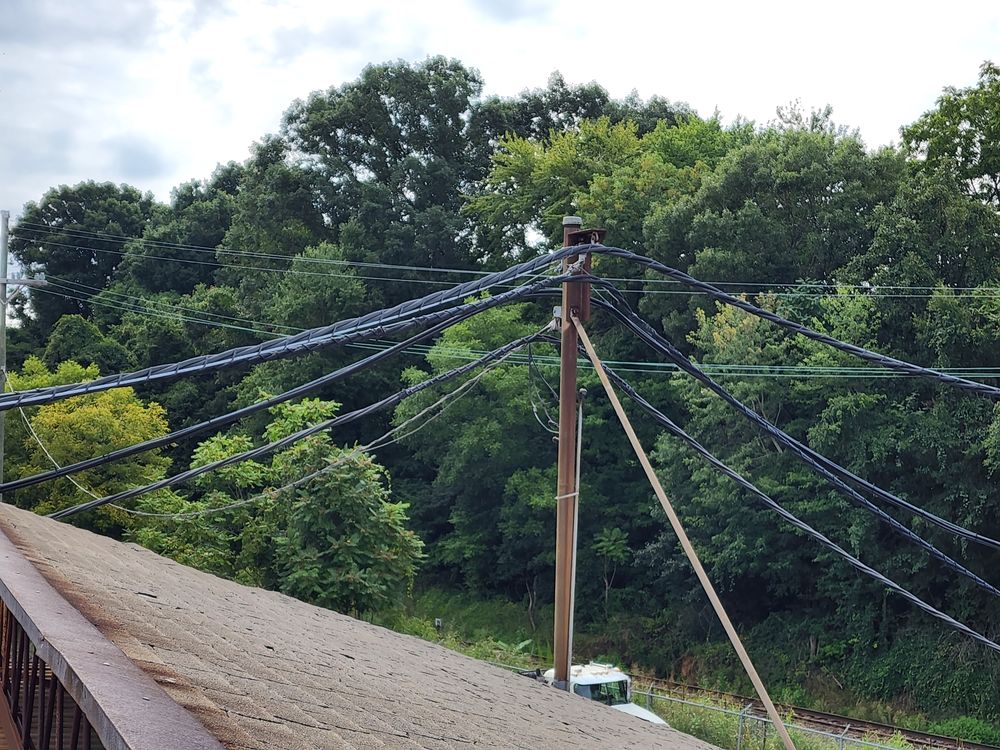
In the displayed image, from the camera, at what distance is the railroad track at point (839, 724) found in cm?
2036

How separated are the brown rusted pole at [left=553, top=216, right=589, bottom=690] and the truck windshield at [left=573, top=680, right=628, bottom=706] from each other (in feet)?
22.1

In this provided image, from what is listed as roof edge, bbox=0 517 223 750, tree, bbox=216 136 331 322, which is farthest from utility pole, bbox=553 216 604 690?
tree, bbox=216 136 331 322

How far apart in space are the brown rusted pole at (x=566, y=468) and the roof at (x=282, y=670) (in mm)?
824

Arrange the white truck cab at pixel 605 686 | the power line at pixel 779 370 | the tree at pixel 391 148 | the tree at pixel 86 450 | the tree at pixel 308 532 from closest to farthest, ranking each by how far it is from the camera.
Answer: the white truck cab at pixel 605 686 < the tree at pixel 308 532 < the power line at pixel 779 370 < the tree at pixel 86 450 < the tree at pixel 391 148

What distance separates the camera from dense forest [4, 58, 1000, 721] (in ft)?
73.2

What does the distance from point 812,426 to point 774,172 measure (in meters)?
6.39

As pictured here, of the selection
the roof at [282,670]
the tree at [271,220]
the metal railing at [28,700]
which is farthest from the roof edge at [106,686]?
the tree at [271,220]

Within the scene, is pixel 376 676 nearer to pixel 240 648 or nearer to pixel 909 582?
pixel 240 648

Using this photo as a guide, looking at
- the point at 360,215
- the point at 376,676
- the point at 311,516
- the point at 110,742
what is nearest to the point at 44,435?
the point at 311,516

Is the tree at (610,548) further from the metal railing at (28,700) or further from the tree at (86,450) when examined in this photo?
the metal railing at (28,700)

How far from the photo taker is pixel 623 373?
29.1 m

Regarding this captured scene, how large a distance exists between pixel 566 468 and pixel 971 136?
19798 millimetres

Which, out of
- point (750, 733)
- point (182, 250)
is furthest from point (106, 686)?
point (182, 250)

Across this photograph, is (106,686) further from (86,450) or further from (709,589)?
(86,450)
